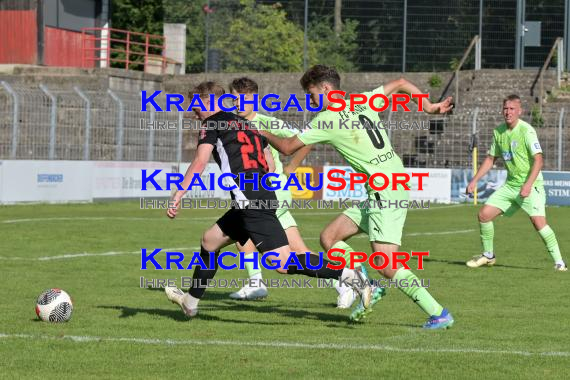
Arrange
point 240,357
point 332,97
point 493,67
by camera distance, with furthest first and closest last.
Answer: point 493,67 → point 332,97 → point 240,357

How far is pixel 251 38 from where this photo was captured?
47.1 metres

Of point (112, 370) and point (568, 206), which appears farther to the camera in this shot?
point (568, 206)

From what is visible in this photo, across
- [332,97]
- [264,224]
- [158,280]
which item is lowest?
[158,280]

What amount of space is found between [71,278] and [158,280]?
984 millimetres

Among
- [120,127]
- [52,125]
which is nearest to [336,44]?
[120,127]

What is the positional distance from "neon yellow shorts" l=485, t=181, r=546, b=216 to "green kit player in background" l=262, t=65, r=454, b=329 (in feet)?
19.5

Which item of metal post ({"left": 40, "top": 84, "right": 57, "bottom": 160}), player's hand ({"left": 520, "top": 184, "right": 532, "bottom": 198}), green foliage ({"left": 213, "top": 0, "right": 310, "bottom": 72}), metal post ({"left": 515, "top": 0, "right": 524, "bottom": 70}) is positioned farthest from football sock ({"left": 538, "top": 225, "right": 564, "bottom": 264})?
green foliage ({"left": 213, "top": 0, "right": 310, "bottom": 72})

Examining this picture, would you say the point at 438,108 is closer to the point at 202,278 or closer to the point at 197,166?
the point at 197,166

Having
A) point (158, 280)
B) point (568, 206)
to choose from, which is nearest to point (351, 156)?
point (158, 280)

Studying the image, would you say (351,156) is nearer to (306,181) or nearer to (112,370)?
(112,370)

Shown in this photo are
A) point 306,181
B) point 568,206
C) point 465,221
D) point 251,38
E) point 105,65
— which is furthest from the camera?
point 251,38

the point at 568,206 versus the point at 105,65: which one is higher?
the point at 105,65

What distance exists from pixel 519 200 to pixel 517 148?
705mm

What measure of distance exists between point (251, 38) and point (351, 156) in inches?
1490
